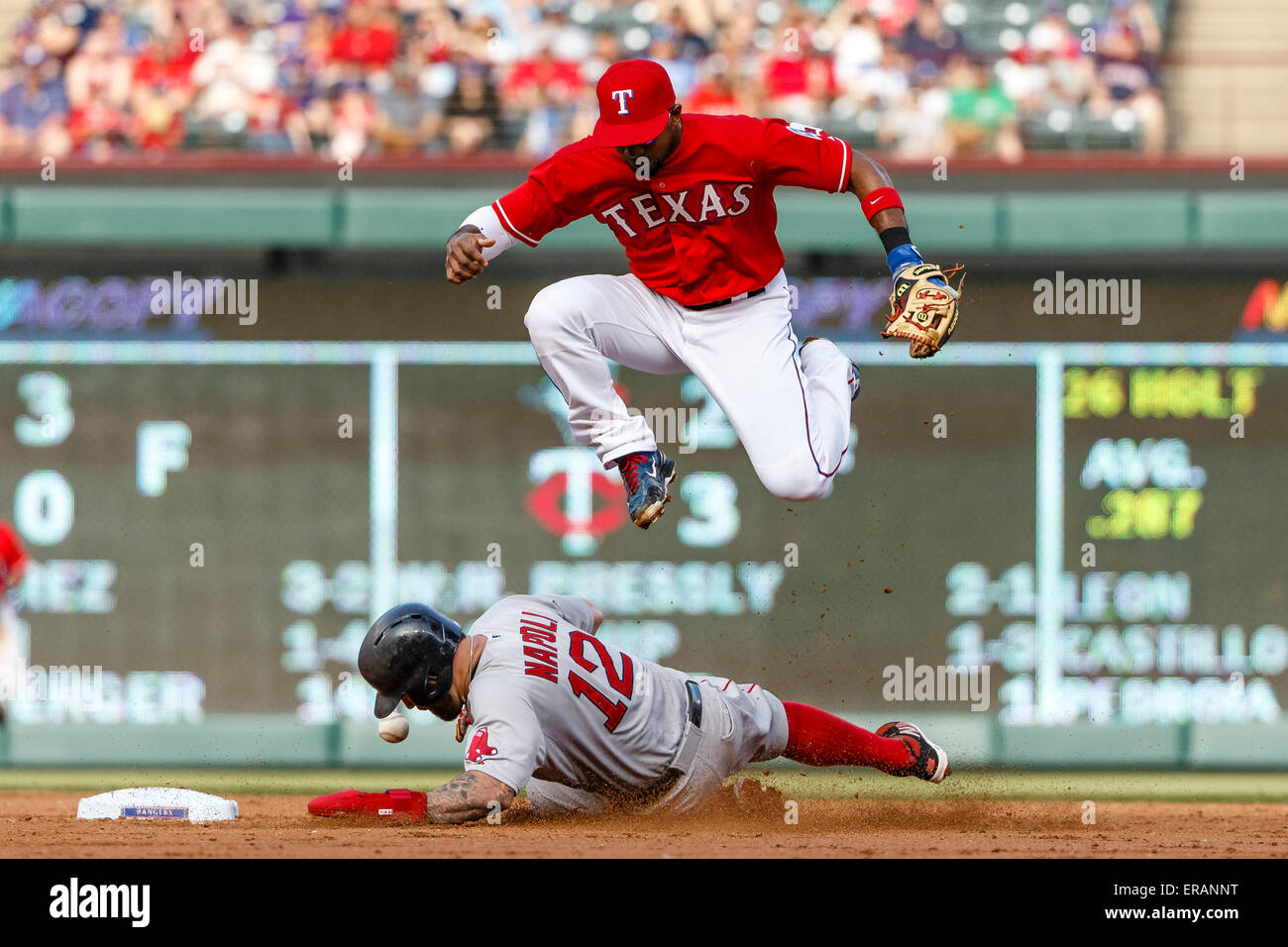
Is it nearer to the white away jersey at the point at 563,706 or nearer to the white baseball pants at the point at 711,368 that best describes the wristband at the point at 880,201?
the white baseball pants at the point at 711,368

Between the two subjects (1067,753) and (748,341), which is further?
(1067,753)

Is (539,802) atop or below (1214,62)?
below

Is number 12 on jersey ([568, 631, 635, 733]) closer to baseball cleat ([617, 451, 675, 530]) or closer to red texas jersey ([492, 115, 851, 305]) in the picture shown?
baseball cleat ([617, 451, 675, 530])

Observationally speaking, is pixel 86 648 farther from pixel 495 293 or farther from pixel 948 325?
pixel 948 325

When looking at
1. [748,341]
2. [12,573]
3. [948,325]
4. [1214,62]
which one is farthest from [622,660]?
[1214,62]

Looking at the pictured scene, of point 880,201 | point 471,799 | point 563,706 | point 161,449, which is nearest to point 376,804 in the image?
point 471,799

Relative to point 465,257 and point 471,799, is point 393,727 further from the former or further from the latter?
point 465,257

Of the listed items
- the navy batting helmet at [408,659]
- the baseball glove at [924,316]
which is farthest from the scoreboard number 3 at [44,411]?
the baseball glove at [924,316]
